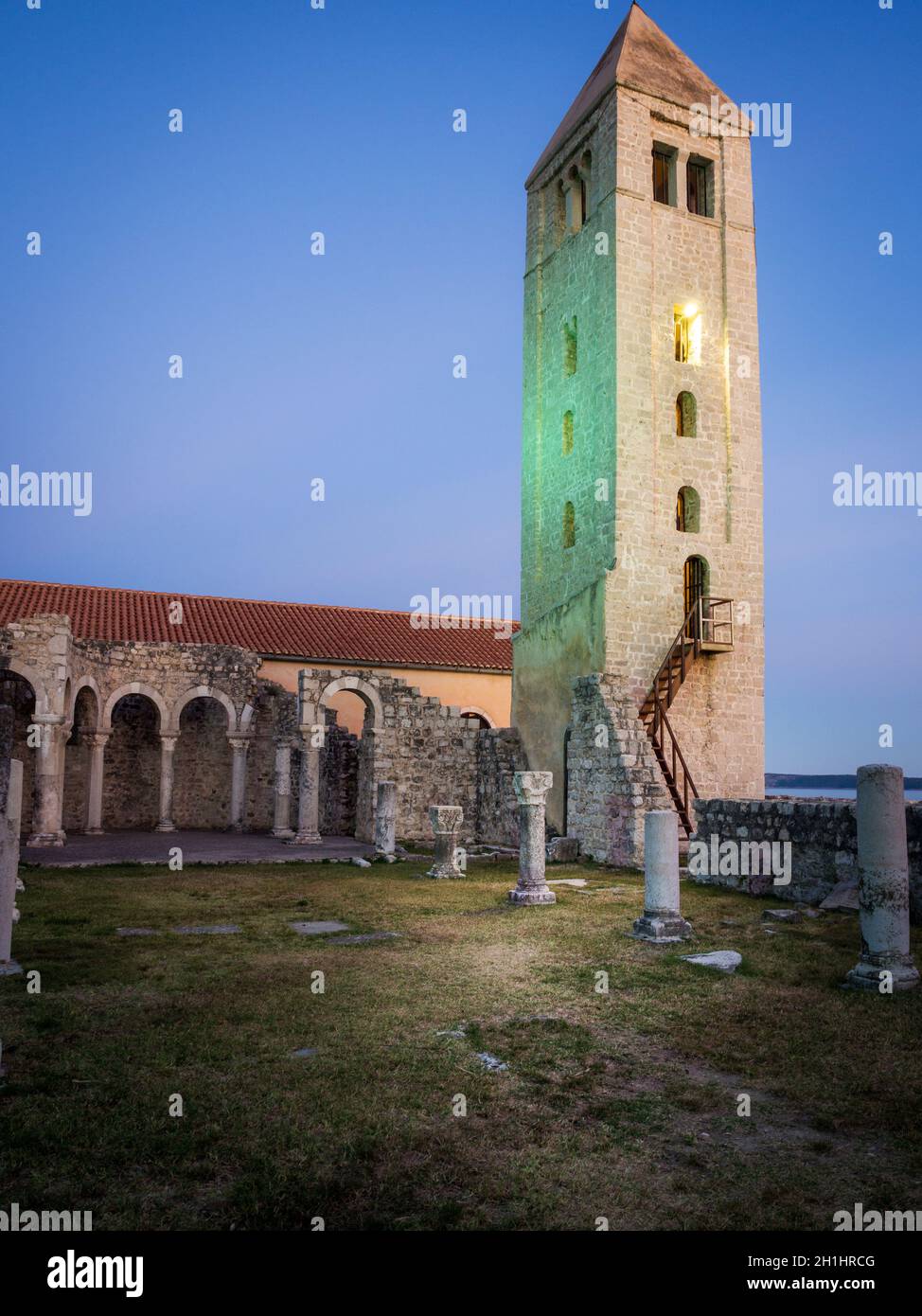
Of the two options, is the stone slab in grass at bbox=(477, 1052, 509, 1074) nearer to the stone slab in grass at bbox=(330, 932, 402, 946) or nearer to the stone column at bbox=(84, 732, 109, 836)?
the stone slab in grass at bbox=(330, 932, 402, 946)

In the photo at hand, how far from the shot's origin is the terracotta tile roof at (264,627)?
2642 cm

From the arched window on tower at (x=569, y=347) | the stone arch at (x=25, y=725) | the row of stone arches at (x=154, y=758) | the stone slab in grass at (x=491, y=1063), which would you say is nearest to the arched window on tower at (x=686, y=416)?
the arched window on tower at (x=569, y=347)

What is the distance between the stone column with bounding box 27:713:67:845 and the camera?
57.4 feet

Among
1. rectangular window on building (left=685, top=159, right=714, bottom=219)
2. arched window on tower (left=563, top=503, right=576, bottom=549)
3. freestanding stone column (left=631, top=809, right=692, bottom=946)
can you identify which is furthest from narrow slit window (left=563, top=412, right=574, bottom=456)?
freestanding stone column (left=631, top=809, right=692, bottom=946)

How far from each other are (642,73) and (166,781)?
2093 cm

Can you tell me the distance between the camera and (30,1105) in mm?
4121

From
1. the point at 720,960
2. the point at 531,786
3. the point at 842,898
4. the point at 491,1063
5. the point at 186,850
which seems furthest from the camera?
the point at 186,850

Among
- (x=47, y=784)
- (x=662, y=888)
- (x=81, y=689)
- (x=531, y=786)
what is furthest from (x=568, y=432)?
(x=662, y=888)

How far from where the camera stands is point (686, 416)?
21.0m

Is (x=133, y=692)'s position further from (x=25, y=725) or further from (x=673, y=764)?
(x=673, y=764)

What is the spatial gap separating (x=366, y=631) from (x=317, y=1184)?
27.5 meters

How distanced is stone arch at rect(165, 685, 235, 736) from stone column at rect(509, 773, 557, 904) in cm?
1327

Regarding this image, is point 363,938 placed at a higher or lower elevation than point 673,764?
lower

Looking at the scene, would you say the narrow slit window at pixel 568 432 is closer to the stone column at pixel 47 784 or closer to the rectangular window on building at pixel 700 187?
the rectangular window on building at pixel 700 187
